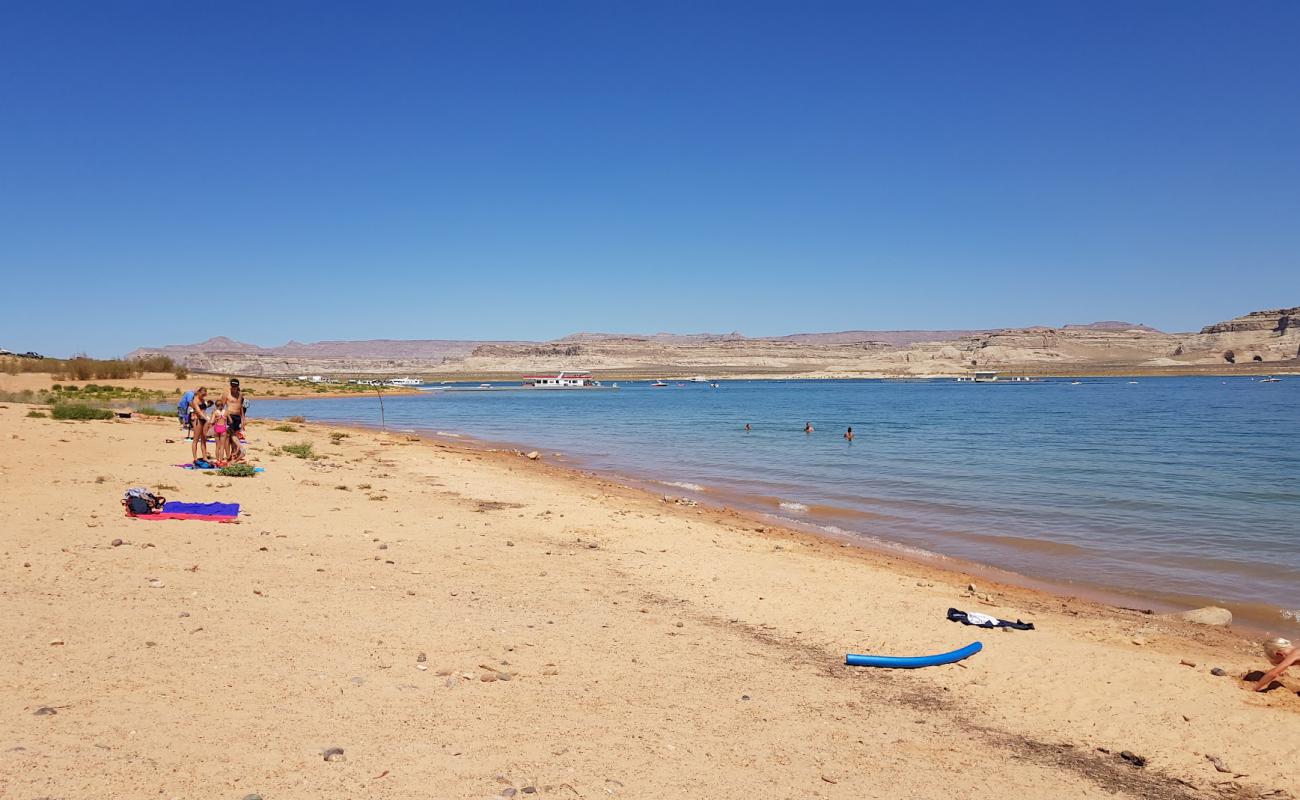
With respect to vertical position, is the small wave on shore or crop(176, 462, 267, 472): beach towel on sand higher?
crop(176, 462, 267, 472): beach towel on sand

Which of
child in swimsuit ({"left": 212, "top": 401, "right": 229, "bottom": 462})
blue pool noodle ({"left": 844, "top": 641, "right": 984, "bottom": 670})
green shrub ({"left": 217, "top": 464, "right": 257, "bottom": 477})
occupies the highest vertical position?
child in swimsuit ({"left": 212, "top": 401, "right": 229, "bottom": 462})

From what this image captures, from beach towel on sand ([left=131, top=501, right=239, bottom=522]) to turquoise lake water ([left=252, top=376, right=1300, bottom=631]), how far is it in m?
10.6

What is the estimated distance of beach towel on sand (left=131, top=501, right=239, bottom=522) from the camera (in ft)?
36.1

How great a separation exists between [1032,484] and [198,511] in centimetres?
1937

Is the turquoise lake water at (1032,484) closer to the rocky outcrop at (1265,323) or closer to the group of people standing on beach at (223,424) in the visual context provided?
the group of people standing on beach at (223,424)

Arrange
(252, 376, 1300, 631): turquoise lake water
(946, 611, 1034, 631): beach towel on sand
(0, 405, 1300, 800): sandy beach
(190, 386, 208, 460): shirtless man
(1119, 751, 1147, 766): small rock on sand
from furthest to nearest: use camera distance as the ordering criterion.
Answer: (190, 386, 208, 460): shirtless man
(252, 376, 1300, 631): turquoise lake water
(946, 611, 1034, 631): beach towel on sand
(1119, 751, 1147, 766): small rock on sand
(0, 405, 1300, 800): sandy beach

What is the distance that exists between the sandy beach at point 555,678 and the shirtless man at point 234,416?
5118 mm

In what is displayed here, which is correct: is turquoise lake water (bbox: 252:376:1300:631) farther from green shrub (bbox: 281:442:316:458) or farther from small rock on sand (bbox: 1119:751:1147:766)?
green shrub (bbox: 281:442:316:458)

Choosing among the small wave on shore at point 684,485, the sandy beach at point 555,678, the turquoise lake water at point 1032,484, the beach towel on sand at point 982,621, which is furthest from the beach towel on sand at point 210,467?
the beach towel on sand at point 982,621

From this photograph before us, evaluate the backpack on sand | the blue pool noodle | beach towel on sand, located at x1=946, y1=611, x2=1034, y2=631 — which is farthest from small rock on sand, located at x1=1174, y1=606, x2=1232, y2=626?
the backpack on sand

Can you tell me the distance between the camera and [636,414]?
189 feet

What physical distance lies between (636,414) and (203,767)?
53.2 m

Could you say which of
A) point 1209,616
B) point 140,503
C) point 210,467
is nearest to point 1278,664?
point 1209,616

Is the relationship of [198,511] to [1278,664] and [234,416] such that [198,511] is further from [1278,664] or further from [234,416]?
[1278,664]
